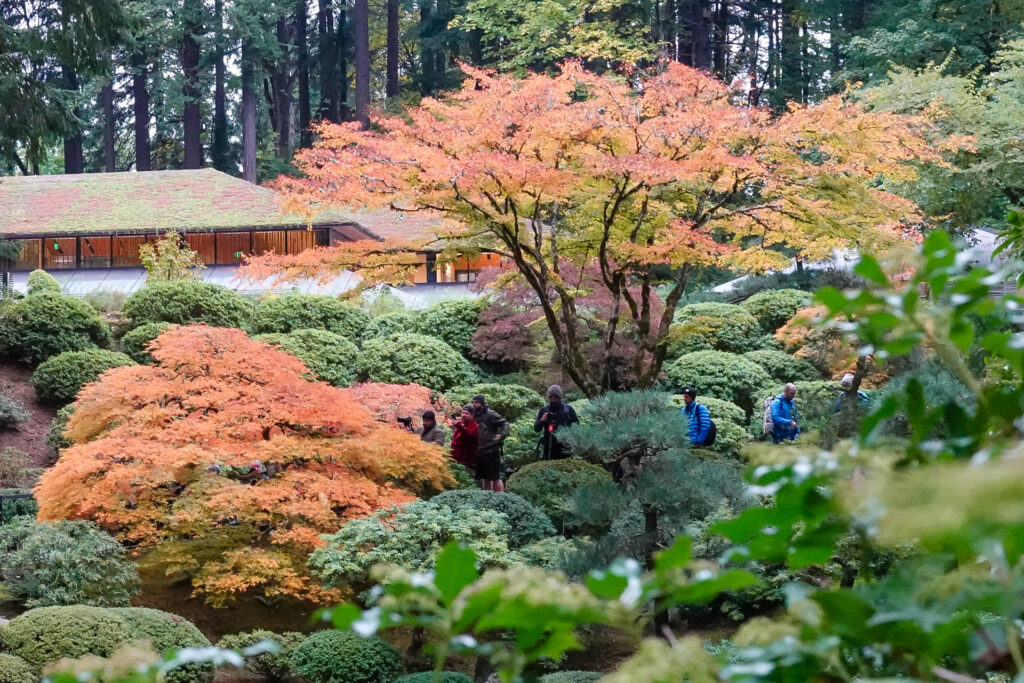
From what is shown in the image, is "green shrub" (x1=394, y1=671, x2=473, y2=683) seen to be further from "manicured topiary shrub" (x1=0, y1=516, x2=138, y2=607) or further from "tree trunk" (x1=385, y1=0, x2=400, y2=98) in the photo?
"tree trunk" (x1=385, y1=0, x2=400, y2=98)

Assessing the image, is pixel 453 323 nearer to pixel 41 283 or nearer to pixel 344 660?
pixel 41 283

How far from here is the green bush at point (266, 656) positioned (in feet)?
26.1

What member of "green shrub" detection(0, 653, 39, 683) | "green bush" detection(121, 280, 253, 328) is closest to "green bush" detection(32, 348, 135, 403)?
"green bush" detection(121, 280, 253, 328)

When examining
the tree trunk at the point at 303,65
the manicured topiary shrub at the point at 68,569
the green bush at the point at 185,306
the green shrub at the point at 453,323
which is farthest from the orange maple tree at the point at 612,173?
the tree trunk at the point at 303,65

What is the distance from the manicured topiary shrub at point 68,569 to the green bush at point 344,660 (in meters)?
2.03

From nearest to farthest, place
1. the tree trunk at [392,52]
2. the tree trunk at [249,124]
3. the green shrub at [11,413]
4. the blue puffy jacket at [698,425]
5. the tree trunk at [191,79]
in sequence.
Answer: the blue puffy jacket at [698,425] → the green shrub at [11,413] → the tree trunk at [191,79] → the tree trunk at [249,124] → the tree trunk at [392,52]

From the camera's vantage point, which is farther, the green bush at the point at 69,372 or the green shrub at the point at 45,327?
the green shrub at the point at 45,327

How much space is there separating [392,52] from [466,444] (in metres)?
25.2

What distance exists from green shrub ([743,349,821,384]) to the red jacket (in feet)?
26.2

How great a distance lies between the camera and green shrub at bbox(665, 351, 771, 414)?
16.9 metres

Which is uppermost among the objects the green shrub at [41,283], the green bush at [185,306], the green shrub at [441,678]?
the green shrub at [41,283]

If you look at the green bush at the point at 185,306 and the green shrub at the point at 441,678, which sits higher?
the green bush at the point at 185,306

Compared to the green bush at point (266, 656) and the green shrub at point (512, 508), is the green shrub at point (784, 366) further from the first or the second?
the green bush at point (266, 656)

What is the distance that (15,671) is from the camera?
6852 millimetres
